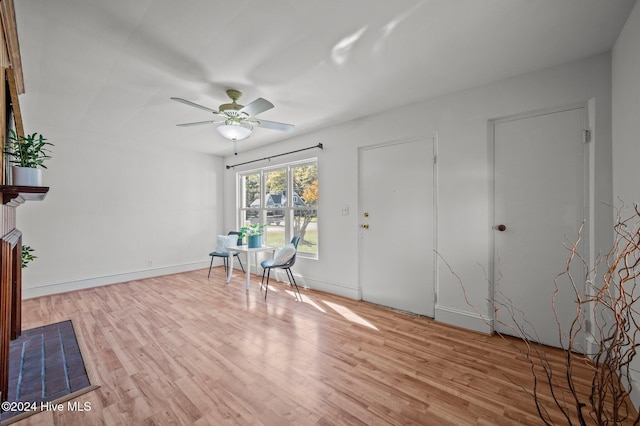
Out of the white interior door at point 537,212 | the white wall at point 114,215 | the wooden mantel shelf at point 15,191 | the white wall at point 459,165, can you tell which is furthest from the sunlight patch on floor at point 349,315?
the white wall at point 114,215

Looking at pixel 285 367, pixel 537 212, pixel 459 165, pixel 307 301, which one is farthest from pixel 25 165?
pixel 537 212

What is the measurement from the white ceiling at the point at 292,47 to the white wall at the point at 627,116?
0.14 m

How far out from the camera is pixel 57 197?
4.20m

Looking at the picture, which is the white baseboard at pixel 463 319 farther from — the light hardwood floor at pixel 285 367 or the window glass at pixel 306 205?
the window glass at pixel 306 205

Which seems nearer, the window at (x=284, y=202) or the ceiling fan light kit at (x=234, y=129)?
the ceiling fan light kit at (x=234, y=129)

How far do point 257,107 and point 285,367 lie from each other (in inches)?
85.9

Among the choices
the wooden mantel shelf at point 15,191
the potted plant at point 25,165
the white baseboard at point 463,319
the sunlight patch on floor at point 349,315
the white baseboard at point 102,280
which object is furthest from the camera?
the white baseboard at point 102,280

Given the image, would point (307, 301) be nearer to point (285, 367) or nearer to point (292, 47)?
point (285, 367)

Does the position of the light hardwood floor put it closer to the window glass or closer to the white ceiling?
the window glass

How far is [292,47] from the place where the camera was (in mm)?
2195

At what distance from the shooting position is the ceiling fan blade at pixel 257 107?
2.45 meters

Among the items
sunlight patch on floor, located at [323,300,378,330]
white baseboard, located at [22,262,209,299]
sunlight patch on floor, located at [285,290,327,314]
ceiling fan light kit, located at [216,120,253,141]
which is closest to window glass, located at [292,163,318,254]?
sunlight patch on floor, located at [285,290,327,314]

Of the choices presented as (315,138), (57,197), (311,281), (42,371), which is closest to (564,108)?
(315,138)

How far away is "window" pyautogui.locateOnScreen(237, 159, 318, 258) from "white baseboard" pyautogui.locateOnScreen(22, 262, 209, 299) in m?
1.41
